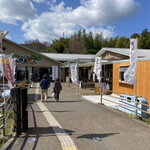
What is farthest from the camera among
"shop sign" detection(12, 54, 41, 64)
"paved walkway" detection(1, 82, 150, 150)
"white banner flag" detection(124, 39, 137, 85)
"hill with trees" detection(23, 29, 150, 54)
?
"hill with trees" detection(23, 29, 150, 54)

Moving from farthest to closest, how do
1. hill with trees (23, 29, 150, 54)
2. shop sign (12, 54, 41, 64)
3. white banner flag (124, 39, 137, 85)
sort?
hill with trees (23, 29, 150, 54) → shop sign (12, 54, 41, 64) → white banner flag (124, 39, 137, 85)

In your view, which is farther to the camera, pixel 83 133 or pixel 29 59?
pixel 29 59

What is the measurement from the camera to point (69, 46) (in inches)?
1594

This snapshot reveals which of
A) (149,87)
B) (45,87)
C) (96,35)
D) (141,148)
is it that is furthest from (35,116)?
(96,35)

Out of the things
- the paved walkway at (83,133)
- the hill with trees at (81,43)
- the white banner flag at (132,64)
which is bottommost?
the paved walkway at (83,133)

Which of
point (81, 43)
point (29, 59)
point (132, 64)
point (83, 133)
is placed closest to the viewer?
point (83, 133)

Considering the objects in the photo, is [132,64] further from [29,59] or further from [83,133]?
[29,59]

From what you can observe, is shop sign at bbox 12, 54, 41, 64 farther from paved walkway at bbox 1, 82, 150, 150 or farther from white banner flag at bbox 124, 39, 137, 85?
white banner flag at bbox 124, 39, 137, 85

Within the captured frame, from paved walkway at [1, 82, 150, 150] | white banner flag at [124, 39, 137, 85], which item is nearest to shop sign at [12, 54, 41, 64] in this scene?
paved walkway at [1, 82, 150, 150]

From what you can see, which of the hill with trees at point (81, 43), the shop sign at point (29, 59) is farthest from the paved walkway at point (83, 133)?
the hill with trees at point (81, 43)

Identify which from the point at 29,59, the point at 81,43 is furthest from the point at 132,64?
the point at 81,43

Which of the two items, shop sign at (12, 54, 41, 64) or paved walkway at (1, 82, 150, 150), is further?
shop sign at (12, 54, 41, 64)

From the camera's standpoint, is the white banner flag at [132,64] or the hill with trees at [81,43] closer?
the white banner flag at [132,64]

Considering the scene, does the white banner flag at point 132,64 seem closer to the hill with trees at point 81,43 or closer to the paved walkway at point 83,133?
the paved walkway at point 83,133
